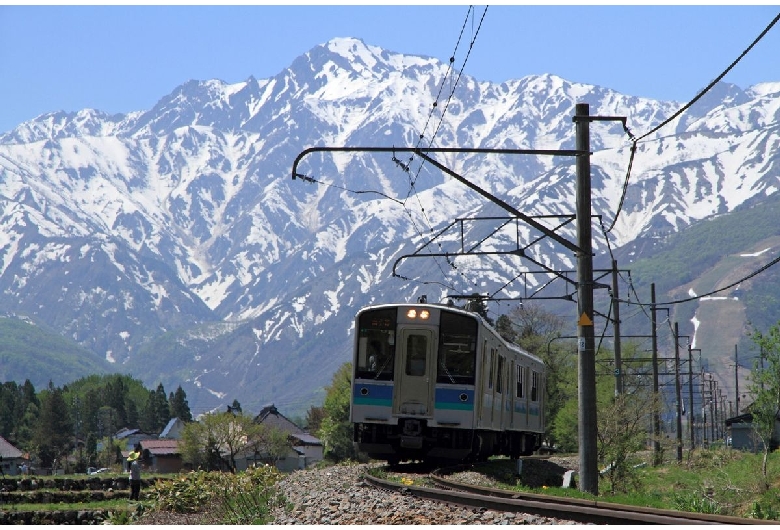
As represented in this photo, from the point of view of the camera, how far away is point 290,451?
13175cm

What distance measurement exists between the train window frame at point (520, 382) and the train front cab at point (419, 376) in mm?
8004

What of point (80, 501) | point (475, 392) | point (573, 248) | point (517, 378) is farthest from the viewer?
point (80, 501)

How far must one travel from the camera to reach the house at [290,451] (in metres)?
125

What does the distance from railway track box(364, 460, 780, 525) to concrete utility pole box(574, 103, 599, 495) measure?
10.2 feet

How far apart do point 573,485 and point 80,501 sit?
38820mm

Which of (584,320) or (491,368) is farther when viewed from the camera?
(491,368)

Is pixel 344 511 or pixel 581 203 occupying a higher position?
pixel 581 203

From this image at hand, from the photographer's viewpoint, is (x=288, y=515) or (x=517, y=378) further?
(x=517, y=378)

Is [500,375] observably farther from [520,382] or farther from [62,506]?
[62,506]

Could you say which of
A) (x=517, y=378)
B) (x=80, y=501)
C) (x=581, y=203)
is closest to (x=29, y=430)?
(x=80, y=501)

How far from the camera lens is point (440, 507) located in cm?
1611

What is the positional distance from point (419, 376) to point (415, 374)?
0.34ft

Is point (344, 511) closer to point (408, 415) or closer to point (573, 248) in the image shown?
Result: point (573, 248)

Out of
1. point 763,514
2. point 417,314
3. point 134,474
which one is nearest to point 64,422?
point 134,474
